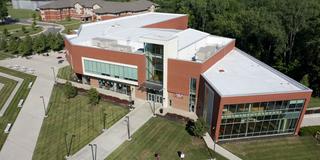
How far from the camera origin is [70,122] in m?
46.4

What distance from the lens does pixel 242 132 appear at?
4122cm

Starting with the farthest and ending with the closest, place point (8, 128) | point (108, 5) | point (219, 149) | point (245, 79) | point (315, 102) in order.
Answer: point (108, 5) → point (315, 102) → point (245, 79) → point (8, 128) → point (219, 149)

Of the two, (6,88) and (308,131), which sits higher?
(308,131)

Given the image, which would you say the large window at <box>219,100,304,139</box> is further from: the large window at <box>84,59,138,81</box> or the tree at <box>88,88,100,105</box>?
the tree at <box>88,88,100,105</box>

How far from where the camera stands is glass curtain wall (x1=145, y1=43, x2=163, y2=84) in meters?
48.3

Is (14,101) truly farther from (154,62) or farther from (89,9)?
(89,9)

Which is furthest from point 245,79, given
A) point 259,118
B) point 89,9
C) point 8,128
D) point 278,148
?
point 89,9

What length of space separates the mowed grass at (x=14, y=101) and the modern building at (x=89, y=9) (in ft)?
221

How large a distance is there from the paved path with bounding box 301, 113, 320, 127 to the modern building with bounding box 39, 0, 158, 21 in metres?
102

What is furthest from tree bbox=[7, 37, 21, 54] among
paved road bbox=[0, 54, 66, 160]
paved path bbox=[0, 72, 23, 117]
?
paved path bbox=[0, 72, 23, 117]

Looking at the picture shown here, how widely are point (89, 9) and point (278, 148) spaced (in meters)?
124

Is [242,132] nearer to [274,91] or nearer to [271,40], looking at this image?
[274,91]

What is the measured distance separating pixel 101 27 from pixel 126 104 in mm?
30741

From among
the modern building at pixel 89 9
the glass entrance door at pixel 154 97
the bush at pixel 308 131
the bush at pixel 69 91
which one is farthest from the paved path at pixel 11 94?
the modern building at pixel 89 9
